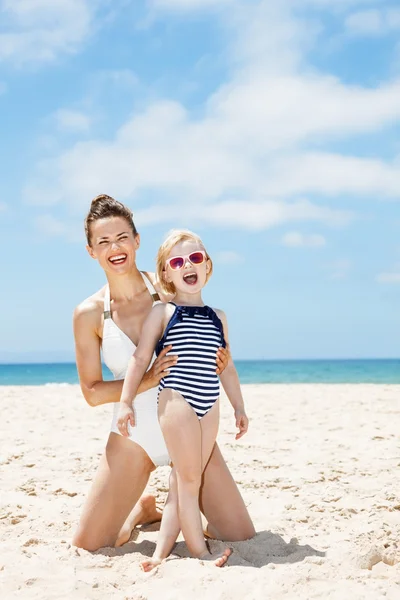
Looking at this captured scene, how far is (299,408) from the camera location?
1143 cm

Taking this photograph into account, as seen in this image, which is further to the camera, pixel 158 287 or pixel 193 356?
pixel 158 287

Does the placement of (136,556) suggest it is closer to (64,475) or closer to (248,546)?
(248,546)

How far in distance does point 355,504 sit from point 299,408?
6.62 meters

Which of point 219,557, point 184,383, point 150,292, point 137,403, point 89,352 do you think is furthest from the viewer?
point 150,292

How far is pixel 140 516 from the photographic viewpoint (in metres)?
4.36

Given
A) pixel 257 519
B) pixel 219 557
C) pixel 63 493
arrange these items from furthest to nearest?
pixel 63 493 < pixel 257 519 < pixel 219 557

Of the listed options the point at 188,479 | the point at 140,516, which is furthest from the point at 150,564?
the point at 140,516

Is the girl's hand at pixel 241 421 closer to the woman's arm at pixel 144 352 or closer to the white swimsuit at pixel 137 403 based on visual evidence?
the white swimsuit at pixel 137 403

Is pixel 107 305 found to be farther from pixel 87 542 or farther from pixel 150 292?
pixel 87 542

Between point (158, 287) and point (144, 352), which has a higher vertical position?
point (158, 287)

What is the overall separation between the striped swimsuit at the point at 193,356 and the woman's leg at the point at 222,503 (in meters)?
0.50

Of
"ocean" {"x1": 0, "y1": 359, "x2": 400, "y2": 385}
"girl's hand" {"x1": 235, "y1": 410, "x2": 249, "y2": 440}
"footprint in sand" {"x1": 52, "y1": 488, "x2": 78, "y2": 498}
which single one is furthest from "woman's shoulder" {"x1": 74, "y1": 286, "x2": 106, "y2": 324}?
"ocean" {"x1": 0, "y1": 359, "x2": 400, "y2": 385}

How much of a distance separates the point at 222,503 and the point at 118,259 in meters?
1.59

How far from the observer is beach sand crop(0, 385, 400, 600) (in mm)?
3156
